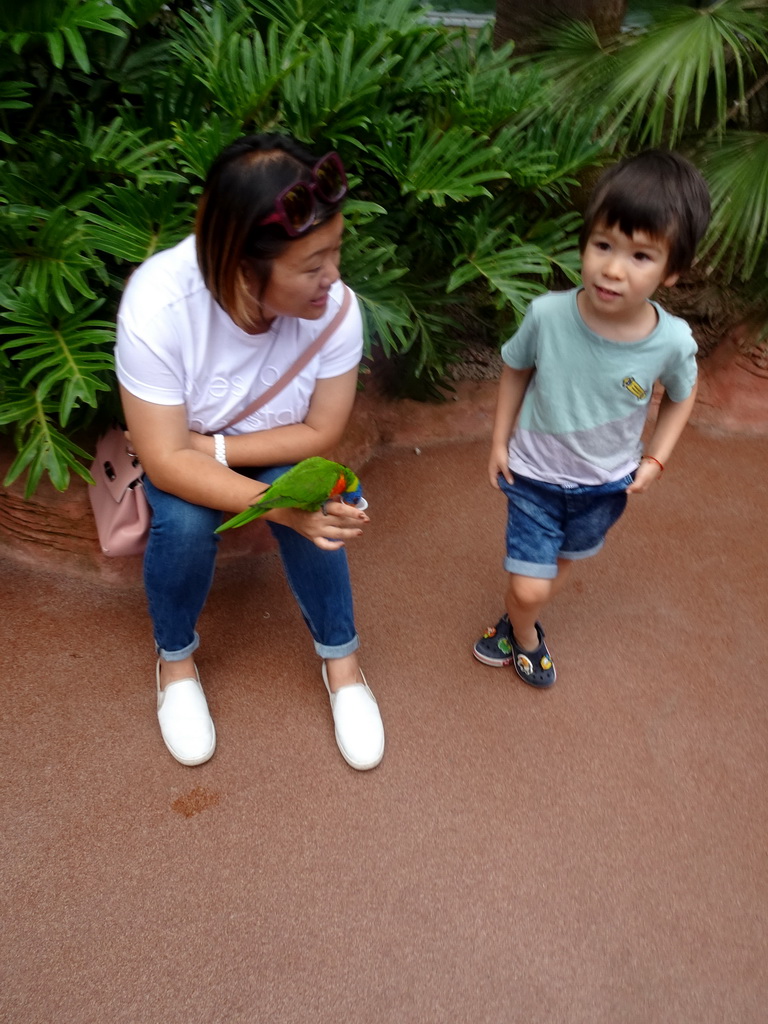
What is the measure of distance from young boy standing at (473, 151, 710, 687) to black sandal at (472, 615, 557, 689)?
14 cm

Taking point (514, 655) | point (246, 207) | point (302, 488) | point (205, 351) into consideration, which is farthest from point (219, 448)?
point (514, 655)

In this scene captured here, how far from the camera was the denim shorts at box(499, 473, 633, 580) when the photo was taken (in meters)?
1.73

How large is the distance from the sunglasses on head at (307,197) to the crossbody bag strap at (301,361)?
0.28 metres

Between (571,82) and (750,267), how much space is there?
2.79 feet

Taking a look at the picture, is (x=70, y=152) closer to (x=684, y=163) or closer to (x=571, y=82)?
(x=684, y=163)

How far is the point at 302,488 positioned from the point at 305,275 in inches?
14.3

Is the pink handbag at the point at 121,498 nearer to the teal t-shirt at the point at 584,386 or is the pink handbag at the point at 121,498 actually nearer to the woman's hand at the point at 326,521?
the woman's hand at the point at 326,521

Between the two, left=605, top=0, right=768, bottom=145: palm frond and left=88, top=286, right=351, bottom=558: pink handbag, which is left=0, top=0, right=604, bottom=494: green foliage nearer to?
left=88, top=286, right=351, bottom=558: pink handbag

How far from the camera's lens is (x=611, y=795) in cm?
183

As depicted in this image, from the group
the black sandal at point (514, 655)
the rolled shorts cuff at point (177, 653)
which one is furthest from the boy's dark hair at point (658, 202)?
the rolled shorts cuff at point (177, 653)

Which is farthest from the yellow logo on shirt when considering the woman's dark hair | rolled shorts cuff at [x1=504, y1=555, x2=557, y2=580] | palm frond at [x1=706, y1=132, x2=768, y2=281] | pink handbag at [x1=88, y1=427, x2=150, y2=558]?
palm frond at [x1=706, y1=132, x2=768, y2=281]

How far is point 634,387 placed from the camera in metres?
1.57

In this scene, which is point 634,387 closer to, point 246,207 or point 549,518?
point 549,518

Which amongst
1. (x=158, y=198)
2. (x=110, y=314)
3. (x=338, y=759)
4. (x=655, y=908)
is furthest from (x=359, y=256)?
(x=655, y=908)
